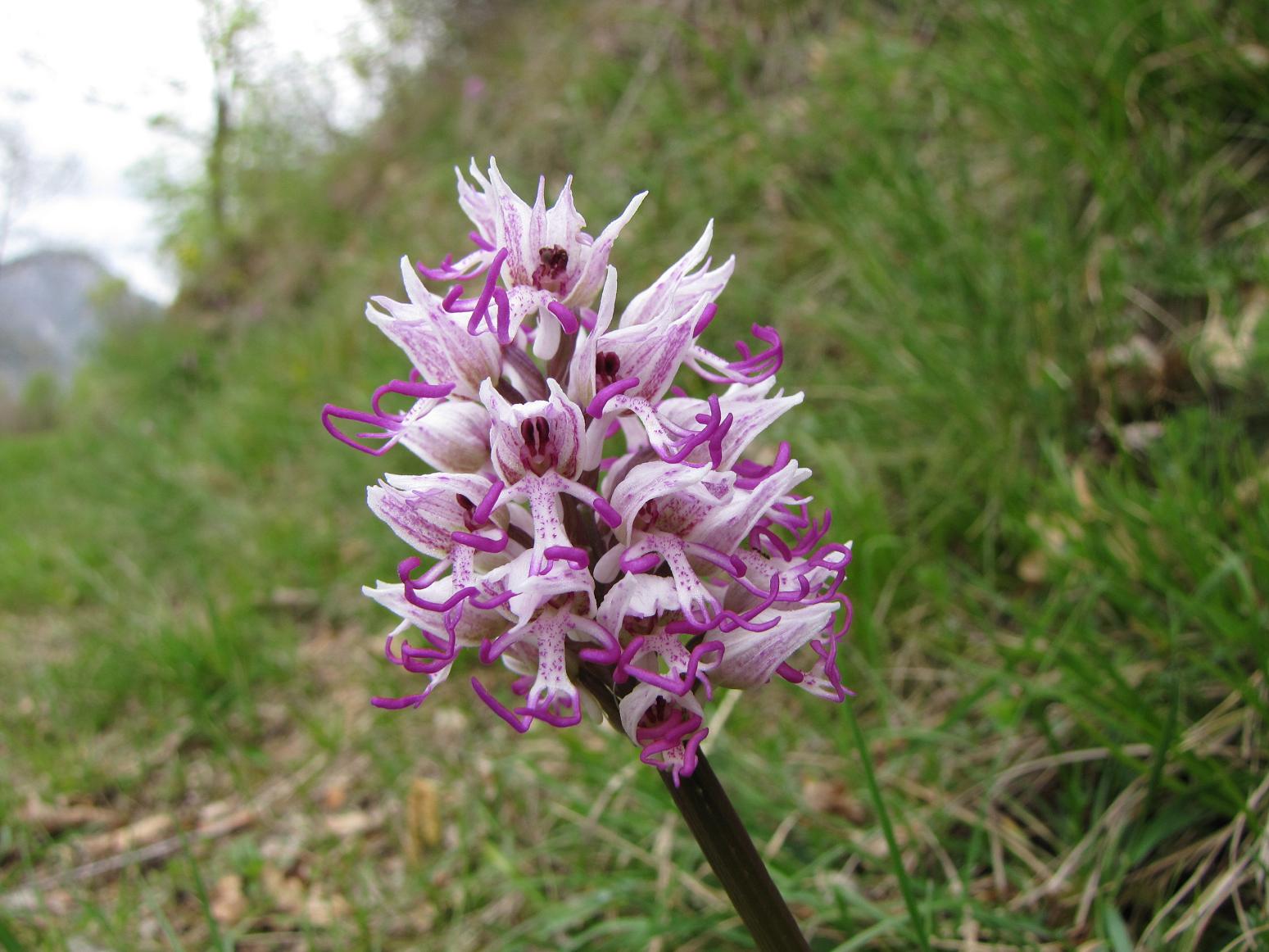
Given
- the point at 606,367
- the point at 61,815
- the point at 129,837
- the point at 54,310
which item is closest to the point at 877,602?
the point at 606,367

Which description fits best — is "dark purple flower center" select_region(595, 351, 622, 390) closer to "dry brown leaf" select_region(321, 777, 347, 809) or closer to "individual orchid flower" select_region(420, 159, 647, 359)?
"individual orchid flower" select_region(420, 159, 647, 359)

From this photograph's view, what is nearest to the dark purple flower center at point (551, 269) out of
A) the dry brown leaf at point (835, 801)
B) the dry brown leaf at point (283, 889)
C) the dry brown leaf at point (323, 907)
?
the dry brown leaf at point (835, 801)

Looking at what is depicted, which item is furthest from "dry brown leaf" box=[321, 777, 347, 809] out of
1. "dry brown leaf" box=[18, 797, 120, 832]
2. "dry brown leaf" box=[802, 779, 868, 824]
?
"dry brown leaf" box=[802, 779, 868, 824]

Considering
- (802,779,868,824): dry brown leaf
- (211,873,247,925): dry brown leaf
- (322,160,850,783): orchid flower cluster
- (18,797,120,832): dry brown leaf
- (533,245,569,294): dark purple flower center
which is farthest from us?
(18,797,120,832): dry brown leaf

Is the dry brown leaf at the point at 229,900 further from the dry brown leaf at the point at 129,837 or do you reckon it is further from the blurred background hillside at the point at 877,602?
the dry brown leaf at the point at 129,837

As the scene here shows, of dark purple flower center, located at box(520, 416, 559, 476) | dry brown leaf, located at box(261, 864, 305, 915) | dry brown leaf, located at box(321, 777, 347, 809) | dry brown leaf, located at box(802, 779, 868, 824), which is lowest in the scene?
dry brown leaf, located at box(802, 779, 868, 824)

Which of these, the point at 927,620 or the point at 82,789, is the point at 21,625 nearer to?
the point at 82,789

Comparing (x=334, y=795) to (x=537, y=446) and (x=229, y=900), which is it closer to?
(x=229, y=900)
